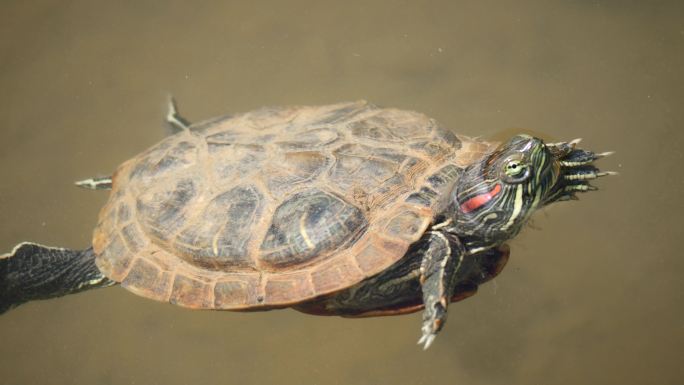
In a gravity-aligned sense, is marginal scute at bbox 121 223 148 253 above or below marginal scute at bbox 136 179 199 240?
below

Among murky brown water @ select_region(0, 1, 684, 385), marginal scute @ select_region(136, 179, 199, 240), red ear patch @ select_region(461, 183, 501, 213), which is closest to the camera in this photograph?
red ear patch @ select_region(461, 183, 501, 213)

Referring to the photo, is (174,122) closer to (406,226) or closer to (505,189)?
(406,226)

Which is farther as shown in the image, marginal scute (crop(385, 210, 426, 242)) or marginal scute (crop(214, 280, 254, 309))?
marginal scute (crop(214, 280, 254, 309))

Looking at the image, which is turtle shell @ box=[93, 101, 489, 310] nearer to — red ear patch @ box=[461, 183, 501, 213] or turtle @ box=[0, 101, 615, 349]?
turtle @ box=[0, 101, 615, 349]

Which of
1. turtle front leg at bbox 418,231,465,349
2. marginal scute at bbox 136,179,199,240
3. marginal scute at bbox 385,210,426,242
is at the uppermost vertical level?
marginal scute at bbox 136,179,199,240

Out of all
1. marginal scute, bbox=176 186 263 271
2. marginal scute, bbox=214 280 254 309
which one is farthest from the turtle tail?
marginal scute, bbox=214 280 254 309

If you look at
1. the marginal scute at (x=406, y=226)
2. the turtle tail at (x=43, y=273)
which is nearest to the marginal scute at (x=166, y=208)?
the turtle tail at (x=43, y=273)

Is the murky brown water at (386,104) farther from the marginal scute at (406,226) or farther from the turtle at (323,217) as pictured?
the marginal scute at (406,226)
